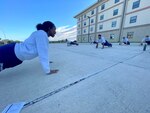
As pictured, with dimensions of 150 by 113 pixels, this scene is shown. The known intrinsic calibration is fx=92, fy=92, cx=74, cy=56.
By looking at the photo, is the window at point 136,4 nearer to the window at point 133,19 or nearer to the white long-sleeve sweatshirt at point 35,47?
the window at point 133,19

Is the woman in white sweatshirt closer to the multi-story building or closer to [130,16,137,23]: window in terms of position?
the multi-story building

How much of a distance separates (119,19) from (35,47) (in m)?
17.6

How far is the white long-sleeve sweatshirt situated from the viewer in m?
1.51

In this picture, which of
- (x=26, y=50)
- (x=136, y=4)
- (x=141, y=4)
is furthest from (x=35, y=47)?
(x=136, y=4)

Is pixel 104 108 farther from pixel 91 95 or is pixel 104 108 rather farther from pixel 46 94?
pixel 46 94

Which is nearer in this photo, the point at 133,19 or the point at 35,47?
the point at 35,47

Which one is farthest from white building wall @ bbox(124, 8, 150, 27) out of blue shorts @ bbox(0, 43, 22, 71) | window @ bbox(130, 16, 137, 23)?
blue shorts @ bbox(0, 43, 22, 71)

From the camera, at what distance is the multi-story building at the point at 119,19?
1292 centimetres

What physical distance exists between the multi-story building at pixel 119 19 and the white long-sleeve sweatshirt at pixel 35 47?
1517cm

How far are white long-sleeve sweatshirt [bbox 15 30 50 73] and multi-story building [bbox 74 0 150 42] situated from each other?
1517 cm

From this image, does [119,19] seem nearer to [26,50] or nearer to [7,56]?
[26,50]

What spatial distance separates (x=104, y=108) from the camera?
2.69 feet

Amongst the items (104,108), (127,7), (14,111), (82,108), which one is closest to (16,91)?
(14,111)

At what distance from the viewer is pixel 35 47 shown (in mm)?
1586
